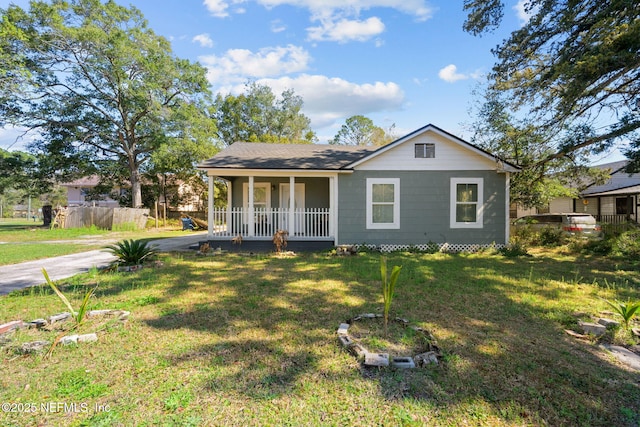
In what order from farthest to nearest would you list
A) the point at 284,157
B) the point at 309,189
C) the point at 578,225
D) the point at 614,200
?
the point at 614,200 < the point at 309,189 < the point at 578,225 < the point at 284,157

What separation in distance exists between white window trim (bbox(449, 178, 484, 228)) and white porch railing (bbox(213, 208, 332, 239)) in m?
4.33

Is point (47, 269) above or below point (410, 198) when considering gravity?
below

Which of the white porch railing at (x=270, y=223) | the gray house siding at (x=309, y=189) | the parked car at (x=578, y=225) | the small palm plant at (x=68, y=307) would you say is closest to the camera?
the small palm plant at (x=68, y=307)

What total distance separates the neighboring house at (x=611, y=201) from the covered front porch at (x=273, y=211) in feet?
49.8

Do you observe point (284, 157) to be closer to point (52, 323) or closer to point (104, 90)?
point (52, 323)

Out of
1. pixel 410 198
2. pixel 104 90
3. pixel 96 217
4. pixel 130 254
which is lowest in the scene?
pixel 130 254

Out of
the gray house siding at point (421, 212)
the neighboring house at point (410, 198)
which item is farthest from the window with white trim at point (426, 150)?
the gray house siding at point (421, 212)

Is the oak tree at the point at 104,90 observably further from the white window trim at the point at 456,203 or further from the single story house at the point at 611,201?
the single story house at the point at 611,201

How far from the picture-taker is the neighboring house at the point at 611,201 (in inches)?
699

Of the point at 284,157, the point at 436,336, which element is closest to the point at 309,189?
the point at 284,157

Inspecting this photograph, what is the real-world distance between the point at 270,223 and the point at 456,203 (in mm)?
6600

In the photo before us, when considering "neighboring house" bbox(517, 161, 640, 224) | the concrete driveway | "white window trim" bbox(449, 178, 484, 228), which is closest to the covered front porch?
the concrete driveway

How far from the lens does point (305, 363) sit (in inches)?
114

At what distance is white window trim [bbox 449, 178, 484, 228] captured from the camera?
10352 mm
